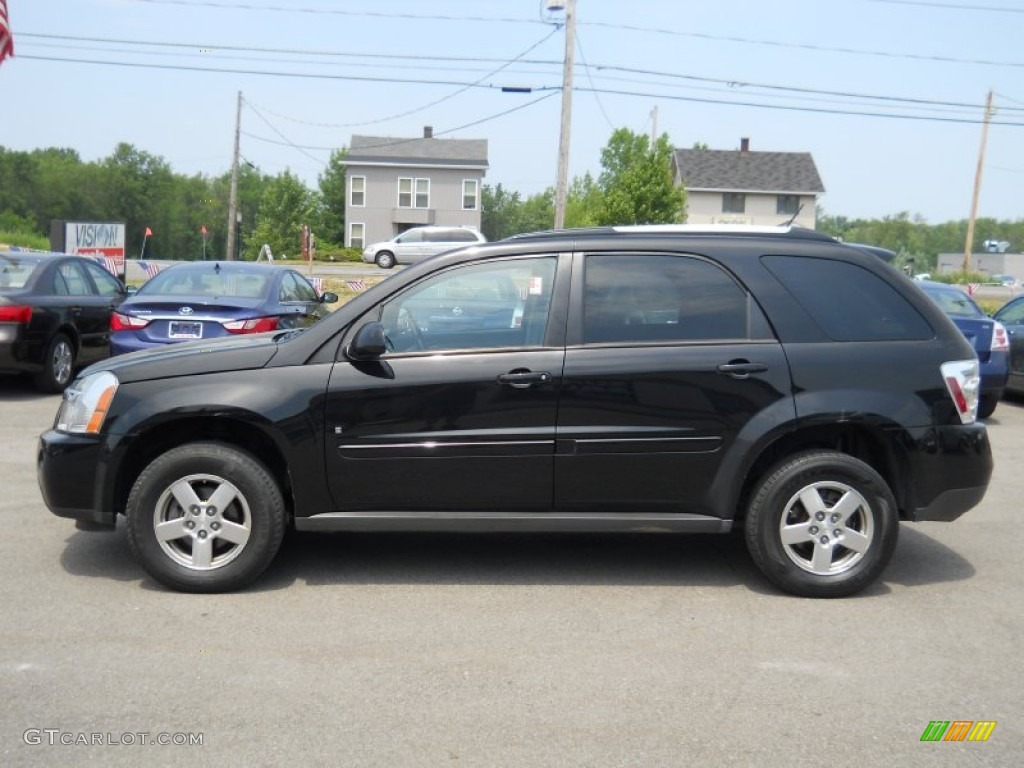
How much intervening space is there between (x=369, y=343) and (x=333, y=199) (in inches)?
2809

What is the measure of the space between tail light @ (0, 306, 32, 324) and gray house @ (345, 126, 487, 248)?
5026cm

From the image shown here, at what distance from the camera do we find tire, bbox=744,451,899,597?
5.11 meters

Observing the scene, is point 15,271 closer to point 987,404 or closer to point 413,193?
point 987,404

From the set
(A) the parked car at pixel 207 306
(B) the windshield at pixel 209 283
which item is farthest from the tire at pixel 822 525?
(B) the windshield at pixel 209 283

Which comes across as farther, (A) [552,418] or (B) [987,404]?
(B) [987,404]

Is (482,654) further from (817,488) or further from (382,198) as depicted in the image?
(382,198)

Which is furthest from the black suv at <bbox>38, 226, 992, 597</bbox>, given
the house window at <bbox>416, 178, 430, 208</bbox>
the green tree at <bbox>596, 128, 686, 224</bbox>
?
the house window at <bbox>416, 178, 430, 208</bbox>

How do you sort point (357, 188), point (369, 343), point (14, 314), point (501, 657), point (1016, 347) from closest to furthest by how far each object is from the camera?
point (501, 657) → point (369, 343) → point (14, 314) → point (1016, 347) → point (357, 188)

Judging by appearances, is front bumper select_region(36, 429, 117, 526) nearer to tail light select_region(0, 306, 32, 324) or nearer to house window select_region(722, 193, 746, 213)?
tail light select_region(0, 306, 32, 324)

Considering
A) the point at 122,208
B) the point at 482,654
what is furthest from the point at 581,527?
the point at 122,208

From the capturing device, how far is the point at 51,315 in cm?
1102

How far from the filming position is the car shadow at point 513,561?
17.7 ft

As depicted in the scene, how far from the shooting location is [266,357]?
202 inches

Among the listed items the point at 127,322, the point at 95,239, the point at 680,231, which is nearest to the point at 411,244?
the point at 95,239
